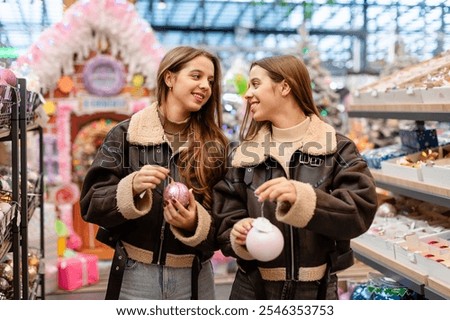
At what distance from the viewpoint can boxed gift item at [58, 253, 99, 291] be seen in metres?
3.76

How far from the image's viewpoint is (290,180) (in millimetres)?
1414

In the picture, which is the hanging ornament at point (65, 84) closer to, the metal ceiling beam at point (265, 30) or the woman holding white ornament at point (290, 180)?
the metal ceiling beam at point (265, 30)

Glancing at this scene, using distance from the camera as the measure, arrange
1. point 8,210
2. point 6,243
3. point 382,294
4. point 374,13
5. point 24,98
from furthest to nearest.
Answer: point 374,13 → point 382,294 → point 24,98 → point 6,243 → point 8,210

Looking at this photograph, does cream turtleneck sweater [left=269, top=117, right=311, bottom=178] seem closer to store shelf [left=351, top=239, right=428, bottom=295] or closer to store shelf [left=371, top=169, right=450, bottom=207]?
store shelf [left=371, top=169, right=450, bottom=207]

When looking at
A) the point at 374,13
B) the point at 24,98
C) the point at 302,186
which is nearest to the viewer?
the point at 302,186

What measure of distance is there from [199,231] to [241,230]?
0.52 ft


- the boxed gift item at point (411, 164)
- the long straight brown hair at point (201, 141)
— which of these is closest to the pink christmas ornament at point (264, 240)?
the long straight brown hair at point (201, 141)

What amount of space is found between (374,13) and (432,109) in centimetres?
105

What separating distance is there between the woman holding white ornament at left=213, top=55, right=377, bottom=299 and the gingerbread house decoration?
7.99ft

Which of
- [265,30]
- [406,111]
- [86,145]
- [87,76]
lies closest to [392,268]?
[406,111]

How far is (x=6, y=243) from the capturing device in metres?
2.17

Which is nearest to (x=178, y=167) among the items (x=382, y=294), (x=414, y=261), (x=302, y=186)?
(x=302, y=186)

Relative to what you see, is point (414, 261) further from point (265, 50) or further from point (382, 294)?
point (265, 50)

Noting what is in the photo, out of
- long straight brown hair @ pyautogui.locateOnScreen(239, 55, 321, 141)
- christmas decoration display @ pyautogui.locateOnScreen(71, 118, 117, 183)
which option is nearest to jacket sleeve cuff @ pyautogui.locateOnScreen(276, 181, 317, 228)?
long straight brown hair @ pyautogui.locateOnScreen(239, 55, 321, 141)
